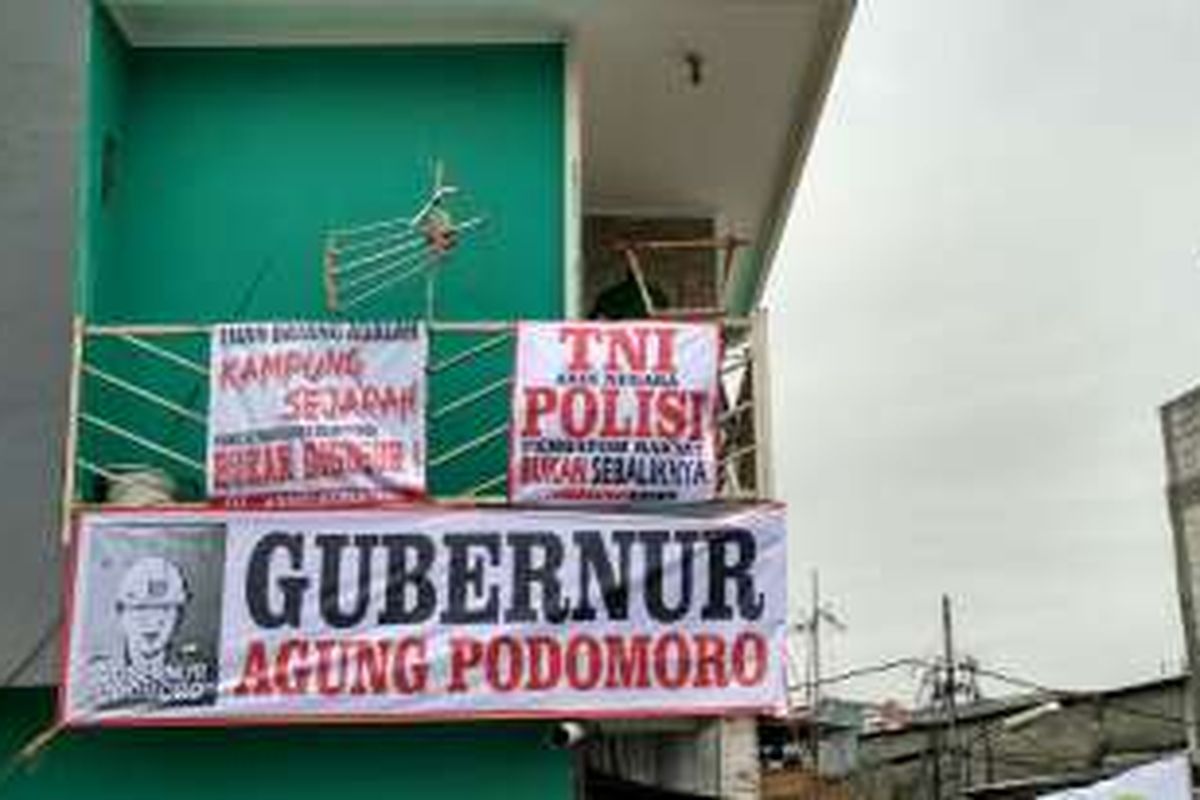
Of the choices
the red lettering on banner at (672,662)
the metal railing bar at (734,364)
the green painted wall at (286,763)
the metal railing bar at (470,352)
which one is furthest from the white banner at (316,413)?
the metal railing bar at (734,364)

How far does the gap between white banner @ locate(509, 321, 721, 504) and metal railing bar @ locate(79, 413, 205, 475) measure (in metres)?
1.79

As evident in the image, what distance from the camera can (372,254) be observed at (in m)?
10.3

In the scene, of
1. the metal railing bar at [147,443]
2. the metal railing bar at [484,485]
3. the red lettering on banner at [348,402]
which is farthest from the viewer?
the metal railing bar at [484,485]

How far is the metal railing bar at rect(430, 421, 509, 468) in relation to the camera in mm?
9938

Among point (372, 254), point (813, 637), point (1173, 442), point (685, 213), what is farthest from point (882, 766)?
point (372, 254)

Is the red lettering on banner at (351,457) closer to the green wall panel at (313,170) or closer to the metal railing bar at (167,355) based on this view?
the metal railing bar at (167,355)

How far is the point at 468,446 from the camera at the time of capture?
9.95 m

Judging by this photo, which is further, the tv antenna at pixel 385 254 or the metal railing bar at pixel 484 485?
the tv antenna at pixel 385 254

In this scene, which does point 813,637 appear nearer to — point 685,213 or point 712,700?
point 685,213

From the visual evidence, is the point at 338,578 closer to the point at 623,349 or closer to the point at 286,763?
the point at 286,763

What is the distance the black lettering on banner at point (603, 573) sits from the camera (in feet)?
29.8

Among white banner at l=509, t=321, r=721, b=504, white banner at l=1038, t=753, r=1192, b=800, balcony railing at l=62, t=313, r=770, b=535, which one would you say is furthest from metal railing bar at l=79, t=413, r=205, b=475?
white banner at l=1038, t=753, r=1192, b=800

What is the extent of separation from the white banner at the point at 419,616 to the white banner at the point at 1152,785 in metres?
3.41

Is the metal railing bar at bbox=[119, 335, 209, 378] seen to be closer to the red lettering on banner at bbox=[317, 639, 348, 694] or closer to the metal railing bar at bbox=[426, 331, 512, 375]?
the metal railing bar at bbox=[426, 331, 512, 375]
